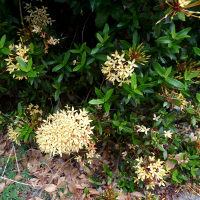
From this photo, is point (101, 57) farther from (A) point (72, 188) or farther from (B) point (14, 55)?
(A) point (72, 188)

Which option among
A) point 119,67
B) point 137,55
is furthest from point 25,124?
point 137,55

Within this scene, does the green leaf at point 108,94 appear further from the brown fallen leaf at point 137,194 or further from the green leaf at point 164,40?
the brown fallen leaf at point 137,194

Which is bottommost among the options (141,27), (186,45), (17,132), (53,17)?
(17,132)

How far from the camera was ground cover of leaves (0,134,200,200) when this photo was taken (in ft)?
6.81

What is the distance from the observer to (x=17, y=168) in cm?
226

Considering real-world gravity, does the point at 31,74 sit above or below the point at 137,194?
above

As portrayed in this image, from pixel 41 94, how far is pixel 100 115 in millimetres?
830

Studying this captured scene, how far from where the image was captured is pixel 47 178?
7.33ft

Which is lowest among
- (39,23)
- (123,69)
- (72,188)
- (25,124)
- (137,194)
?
(137,194)

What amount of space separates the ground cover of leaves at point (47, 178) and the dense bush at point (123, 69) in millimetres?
278

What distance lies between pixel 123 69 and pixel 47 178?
159 cm

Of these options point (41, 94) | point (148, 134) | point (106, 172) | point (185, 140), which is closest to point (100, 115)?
point (148, 134)

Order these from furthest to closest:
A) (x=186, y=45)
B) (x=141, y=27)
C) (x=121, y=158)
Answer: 1. (x=121, y=158)
2. (x=186, y=45)
3. (x=141, y=27)

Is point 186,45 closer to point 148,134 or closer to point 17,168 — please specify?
point 148,134
